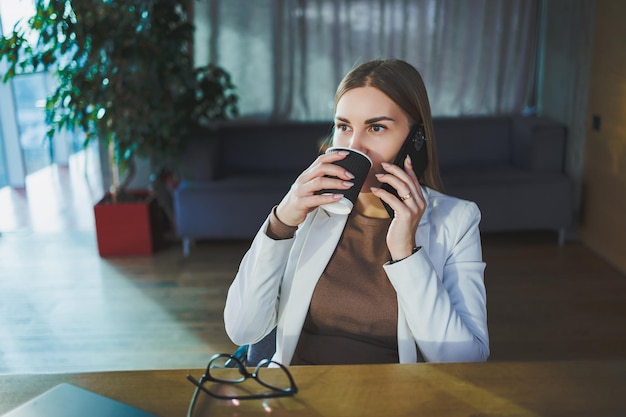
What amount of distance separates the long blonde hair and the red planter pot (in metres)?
2.65

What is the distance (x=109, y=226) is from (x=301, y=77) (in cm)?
182

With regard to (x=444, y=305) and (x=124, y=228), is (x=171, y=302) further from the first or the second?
(x=444, y=305)

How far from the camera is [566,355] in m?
2.43

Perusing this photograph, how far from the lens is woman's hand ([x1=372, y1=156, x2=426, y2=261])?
3.62 feet

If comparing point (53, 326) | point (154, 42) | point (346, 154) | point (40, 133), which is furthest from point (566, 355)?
point (40, 133)

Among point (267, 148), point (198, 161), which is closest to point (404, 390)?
point (198, 161)

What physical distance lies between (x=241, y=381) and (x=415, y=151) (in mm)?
630

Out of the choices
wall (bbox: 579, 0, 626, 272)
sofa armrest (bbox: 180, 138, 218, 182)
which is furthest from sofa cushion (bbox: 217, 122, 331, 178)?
wall (bbox: 579, 0, 626, 272)

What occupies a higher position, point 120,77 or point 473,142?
point 120,77

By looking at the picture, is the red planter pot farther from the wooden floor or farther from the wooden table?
the wooden table

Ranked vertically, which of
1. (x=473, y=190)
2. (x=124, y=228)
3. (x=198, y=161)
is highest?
(x=198, y=161)

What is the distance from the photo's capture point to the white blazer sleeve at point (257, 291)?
121 cm

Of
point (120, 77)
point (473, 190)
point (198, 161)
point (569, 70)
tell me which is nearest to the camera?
point (120, 77)

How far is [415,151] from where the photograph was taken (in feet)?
4.18
